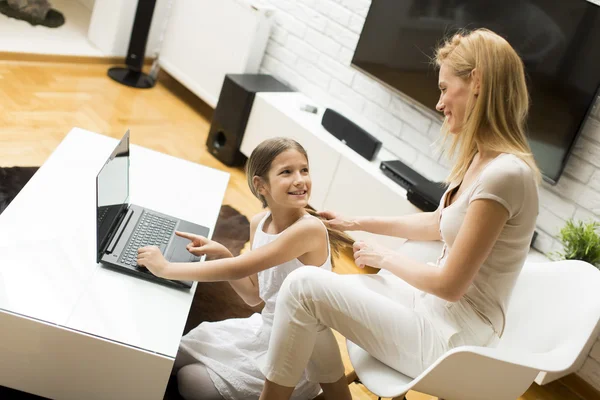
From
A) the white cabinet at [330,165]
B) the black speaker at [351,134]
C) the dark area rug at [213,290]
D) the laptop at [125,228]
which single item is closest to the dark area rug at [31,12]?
the white cabinet at [330,165]

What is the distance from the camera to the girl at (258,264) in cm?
182

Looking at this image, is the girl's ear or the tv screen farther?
the tv screen

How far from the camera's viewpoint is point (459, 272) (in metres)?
1.58

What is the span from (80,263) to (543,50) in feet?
6.22

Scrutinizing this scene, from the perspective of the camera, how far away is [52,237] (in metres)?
1.94

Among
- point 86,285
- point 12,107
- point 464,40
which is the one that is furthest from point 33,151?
point 464,40

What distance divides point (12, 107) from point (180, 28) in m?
A: 1.26

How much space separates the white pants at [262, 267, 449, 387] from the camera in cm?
165

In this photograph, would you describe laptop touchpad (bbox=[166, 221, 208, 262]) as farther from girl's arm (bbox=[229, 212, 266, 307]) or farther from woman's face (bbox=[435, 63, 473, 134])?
woman's face (bbox=[435, 63, 473, 134])

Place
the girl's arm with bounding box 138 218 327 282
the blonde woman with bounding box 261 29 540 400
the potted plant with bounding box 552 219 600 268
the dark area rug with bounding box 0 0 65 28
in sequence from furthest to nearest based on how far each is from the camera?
the dark area rug with bounding box 0 0 65 28
the potted plant with bounding box 552 219 600 268
the girl's arm with bounding box 138 218 327 282
the blonde woman with bounding box 261 29 540 400

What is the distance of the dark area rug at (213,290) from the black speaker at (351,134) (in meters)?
0.63

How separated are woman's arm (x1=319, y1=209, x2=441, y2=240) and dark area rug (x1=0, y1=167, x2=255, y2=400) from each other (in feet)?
2.07

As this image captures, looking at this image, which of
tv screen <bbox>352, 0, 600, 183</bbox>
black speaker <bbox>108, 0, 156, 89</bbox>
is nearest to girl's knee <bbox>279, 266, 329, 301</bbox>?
tv screen <bbox>352, 0, 600, 183</bbox>

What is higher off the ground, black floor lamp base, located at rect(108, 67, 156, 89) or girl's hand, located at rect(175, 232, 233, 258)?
girl's hand, located at rect(175, 232, 233, 258)
